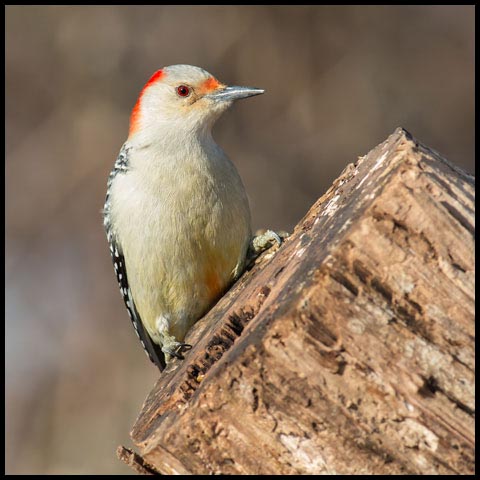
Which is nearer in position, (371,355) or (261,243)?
(371,355)

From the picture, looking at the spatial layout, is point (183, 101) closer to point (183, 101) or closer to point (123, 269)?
point (183, 101)

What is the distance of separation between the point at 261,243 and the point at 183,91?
1.20 metres

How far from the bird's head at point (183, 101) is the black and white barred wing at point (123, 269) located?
0.29 meters

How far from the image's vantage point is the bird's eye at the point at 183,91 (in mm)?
5512

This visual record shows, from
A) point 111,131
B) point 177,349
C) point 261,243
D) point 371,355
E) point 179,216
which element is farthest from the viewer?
point 111,131

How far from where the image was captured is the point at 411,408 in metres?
2.66

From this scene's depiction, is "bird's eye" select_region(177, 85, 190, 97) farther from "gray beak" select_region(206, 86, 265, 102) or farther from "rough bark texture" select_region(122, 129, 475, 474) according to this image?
"rough bark texture" select_region(122, 129, 475, 474)

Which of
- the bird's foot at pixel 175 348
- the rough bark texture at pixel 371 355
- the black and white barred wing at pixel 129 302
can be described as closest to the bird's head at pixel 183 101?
the black and white barred wing at pixel 129 302

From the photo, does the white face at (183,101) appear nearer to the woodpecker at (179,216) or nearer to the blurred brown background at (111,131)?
the woodpecker at (179,216)

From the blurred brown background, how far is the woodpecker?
Answer: 12.3 feet

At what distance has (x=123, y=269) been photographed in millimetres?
5488

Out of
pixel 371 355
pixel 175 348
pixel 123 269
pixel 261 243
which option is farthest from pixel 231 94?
pixel 371 355

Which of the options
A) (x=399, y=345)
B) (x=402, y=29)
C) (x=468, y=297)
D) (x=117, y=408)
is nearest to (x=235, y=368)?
(x=399, y=345)

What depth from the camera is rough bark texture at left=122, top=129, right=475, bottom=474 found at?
2.65 meters
